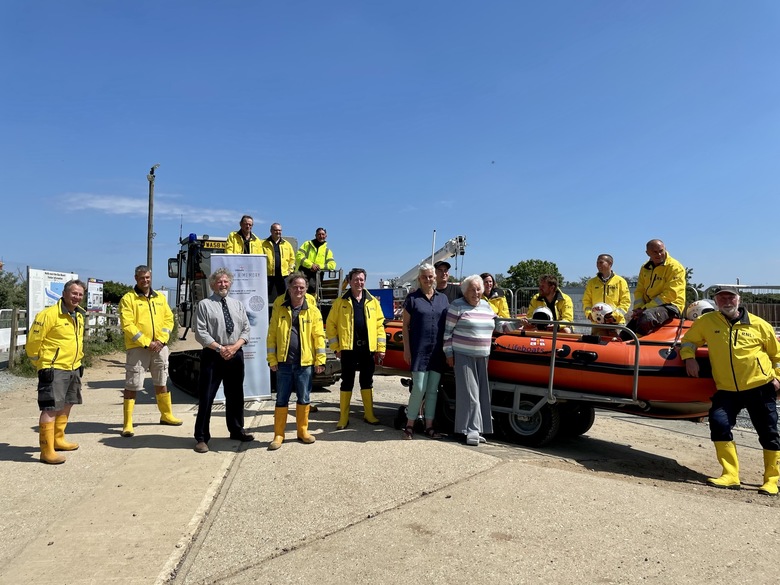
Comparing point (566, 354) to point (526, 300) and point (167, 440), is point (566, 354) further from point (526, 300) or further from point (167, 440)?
point (526, 300)

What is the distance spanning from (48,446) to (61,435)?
0.33m

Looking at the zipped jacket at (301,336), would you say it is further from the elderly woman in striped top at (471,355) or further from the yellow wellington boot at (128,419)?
the yellow wellington boot at (128,419)

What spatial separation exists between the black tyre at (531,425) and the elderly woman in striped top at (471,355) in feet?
1.89

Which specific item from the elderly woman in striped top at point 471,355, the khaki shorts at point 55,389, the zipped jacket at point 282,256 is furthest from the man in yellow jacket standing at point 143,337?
the elderly woman in striped top at point 471,355

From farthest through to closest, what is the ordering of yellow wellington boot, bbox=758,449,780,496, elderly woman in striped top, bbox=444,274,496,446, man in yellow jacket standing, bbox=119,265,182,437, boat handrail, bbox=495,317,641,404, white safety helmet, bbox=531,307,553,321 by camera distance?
1. white safety helmet, bbox=531,307,553,321
2. man in yellow jacket standing, bbox=119,265,182,437
3. elderly woman in striped top, bbox=444,274,496,446
4. boat handrail, bbox=495,317,641,404
5. yellow wellington boot, bbox=758,449,780,496

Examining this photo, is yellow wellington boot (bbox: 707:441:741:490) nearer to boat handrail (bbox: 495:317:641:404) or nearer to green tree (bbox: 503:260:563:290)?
boat handrail (bbox: 495:317:641:404)

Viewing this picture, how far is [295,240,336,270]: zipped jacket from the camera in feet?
27.4

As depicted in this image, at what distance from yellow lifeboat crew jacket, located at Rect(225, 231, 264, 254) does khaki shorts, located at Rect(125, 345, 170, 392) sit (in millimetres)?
1842

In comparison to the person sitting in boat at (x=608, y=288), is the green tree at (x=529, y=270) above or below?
above

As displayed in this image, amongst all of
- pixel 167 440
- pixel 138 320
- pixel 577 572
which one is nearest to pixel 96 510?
pixel 167 440

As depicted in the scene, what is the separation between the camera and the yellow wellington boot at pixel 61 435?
516cm

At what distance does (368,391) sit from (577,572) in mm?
3771

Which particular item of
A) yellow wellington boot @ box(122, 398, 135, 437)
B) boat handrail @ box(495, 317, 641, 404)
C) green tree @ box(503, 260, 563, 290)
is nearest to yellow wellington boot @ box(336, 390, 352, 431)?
boat handrail @ box(495, 317, 641, 404)

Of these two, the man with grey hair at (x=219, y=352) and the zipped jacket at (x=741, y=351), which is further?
the man with grey hair at (x=219, y=352)
